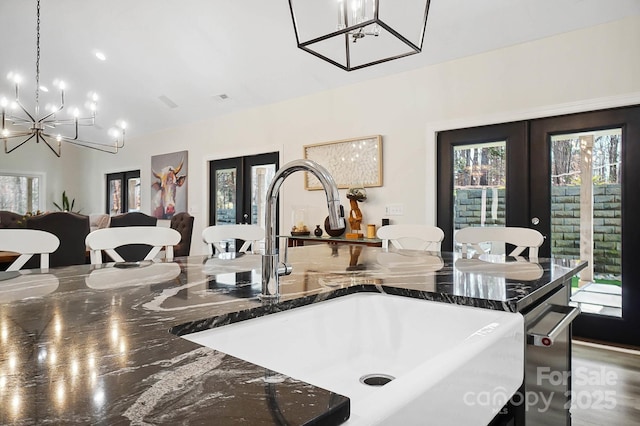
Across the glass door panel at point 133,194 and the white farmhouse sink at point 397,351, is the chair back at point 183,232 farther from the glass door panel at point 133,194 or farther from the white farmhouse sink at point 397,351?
the white farmhouse sink at point 397,351

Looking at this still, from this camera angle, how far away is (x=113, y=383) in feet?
1.50

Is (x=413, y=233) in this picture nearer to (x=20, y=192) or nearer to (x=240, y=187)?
(x=240, y=187)

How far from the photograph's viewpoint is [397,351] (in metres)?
1.02

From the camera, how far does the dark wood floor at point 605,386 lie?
6.53ft

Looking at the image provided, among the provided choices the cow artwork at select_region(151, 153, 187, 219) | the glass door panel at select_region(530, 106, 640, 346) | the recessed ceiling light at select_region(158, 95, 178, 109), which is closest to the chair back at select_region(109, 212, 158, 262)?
the cow artwork at select_region(151, 153, 187, 219)

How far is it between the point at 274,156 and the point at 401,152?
1828mm

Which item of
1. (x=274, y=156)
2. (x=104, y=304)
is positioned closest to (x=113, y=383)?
(x=104, y=304)

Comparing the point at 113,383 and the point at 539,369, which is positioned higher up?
the point at 113,383

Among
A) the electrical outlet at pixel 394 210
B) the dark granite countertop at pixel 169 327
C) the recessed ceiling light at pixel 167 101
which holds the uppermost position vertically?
the recessed ceiling light at pixel 167 101

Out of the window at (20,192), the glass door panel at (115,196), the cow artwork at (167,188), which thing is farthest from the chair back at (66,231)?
the window at (20,192)

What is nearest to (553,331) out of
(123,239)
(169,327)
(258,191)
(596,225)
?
(169,327)

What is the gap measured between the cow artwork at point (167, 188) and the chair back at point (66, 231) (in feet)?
9.47

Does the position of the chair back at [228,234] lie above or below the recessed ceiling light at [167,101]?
below

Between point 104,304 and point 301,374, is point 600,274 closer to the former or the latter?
point 301,374
